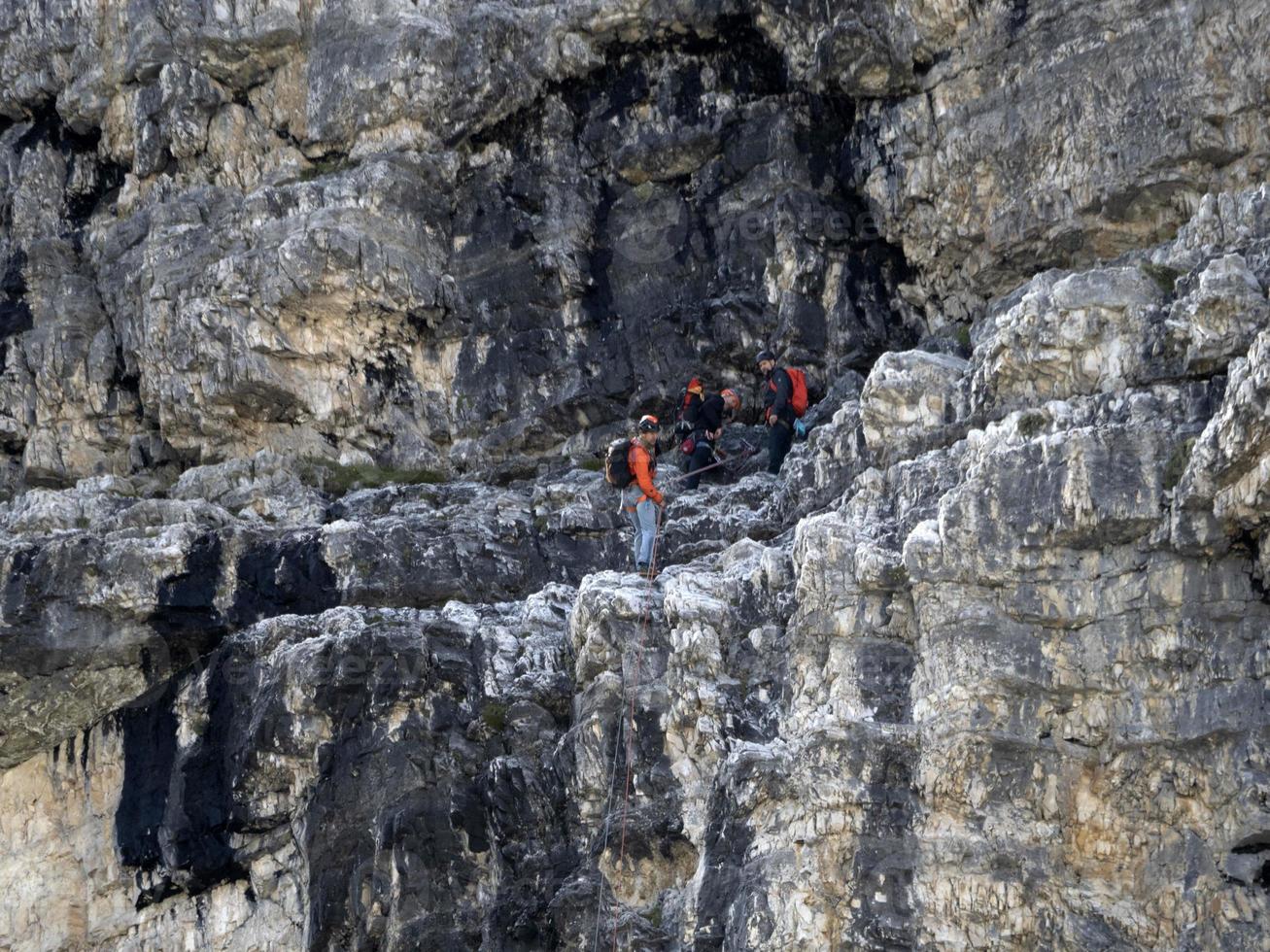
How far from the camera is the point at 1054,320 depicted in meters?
27.0

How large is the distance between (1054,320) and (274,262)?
57.3ft

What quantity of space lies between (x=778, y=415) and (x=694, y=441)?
5.89 ft

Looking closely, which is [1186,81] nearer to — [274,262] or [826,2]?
[826,2]

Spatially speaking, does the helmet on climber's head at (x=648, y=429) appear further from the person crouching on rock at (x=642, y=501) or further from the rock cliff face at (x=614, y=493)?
the rock cliff face at (x=614, y=493)

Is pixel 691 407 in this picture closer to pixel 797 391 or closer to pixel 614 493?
pixel 797 391

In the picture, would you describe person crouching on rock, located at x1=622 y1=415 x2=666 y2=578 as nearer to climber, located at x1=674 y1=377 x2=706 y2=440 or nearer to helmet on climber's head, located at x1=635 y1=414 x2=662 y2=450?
helmet on climber's head, located at x1=635 y1=414 x2=662 y2=450

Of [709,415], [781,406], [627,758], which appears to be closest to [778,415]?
[781,406]

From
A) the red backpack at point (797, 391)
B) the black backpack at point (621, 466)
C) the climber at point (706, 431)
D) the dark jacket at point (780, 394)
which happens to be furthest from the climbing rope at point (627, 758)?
the red backpack at point (797, 391)

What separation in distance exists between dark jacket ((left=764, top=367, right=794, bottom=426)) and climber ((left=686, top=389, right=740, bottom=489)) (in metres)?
1.08

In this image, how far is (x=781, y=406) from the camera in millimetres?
33250

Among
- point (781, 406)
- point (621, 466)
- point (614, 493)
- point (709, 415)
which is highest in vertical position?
point (709, 415)

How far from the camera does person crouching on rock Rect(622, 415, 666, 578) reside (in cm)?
3083

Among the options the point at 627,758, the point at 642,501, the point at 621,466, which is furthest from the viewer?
the point at 642,501

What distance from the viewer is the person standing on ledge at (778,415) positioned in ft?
109
